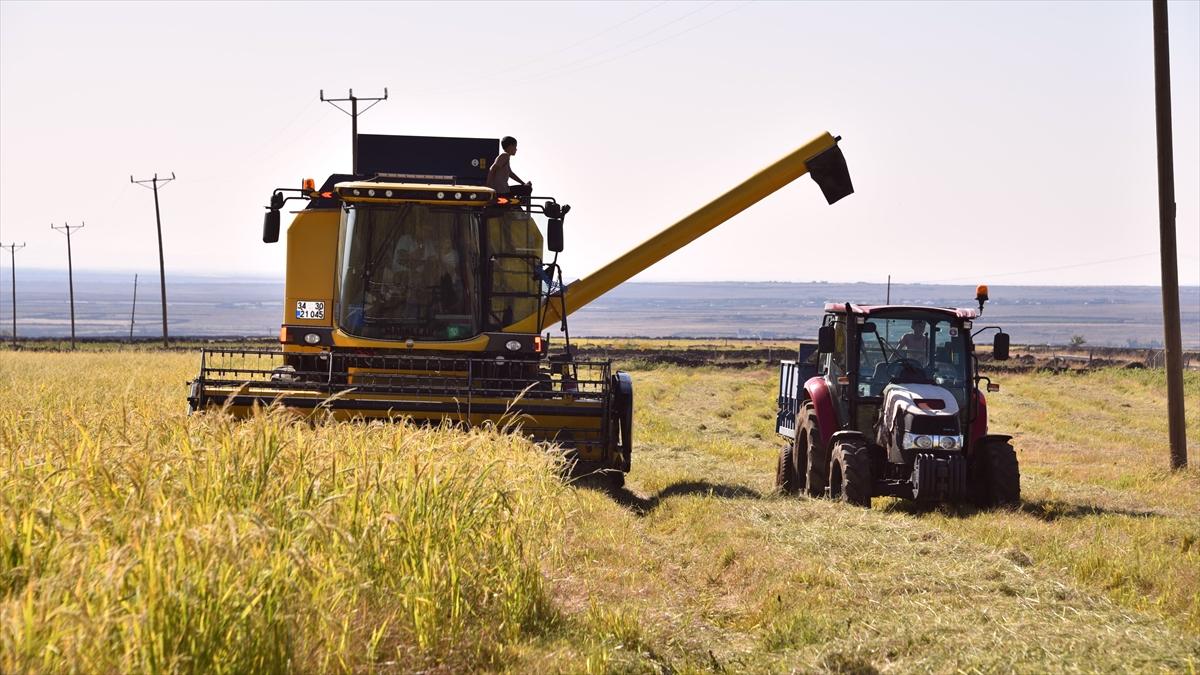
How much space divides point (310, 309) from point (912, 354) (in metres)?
5.78

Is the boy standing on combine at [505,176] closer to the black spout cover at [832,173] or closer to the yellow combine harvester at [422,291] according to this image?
the yellow combine harvester at [422,291]

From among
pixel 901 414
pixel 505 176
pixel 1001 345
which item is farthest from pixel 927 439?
pixel 505 176

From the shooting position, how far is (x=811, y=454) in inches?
526

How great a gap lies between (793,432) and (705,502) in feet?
11.2

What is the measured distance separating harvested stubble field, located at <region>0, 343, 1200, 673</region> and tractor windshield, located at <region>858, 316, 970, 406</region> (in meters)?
1.58

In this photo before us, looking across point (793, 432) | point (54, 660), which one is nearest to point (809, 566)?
point (54, 660)

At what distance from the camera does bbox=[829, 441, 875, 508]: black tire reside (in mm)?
12109

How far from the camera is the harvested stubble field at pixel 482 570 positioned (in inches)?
200

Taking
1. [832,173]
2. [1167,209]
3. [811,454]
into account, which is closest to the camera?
[811,454]

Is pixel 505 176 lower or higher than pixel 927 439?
higher

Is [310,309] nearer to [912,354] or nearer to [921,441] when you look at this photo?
[912,354]

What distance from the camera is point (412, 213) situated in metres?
13.5

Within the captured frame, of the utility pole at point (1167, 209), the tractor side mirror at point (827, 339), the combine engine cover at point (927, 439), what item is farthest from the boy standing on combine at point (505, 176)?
the utility pole at point (1167, 209)

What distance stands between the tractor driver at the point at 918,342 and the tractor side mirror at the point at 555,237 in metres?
3.38
